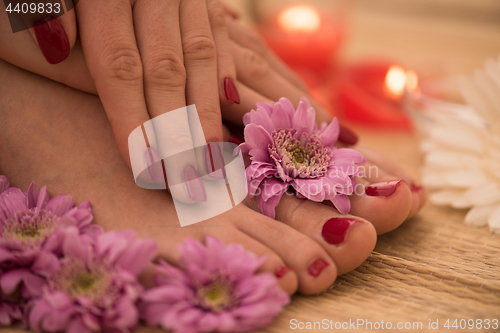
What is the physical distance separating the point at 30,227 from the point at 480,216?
2.26 feet

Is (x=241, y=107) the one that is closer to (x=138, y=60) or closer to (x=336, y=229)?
(x=138, y=60)

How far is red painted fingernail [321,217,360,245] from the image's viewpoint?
590mm

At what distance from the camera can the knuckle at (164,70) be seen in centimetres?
68

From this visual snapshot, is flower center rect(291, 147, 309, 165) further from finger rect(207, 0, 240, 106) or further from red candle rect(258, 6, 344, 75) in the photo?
red candle rect(258, 6, 344, 75)

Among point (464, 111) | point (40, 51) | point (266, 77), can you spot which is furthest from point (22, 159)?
point (464, 111)

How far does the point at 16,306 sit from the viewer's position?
49cm

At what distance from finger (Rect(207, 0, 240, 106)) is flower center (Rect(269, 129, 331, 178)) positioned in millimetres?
151

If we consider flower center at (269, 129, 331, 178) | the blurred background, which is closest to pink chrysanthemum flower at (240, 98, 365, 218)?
flower center at (269, 129, 331, 178)

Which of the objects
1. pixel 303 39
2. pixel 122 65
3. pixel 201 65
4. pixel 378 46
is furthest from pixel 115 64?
pixel 378 46

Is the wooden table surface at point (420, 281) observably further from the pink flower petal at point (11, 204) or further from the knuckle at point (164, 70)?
the knuckle at point (164, 70)

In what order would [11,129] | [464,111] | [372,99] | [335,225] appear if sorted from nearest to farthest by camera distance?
1. [335,225]
2. [11,129]
3. [464,111]
4. [372,99]

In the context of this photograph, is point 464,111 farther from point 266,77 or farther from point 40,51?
point 40,51

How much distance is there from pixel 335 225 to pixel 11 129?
537 mm

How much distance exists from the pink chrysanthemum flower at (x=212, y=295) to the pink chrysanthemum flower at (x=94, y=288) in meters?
0.02
